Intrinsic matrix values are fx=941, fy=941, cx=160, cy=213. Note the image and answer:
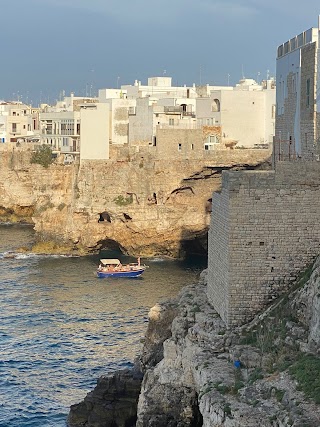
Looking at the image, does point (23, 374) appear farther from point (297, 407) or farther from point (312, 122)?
point (297, 407)

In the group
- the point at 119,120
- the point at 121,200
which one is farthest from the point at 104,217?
the point at 119,120

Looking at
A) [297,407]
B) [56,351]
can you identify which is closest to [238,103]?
[56,351]

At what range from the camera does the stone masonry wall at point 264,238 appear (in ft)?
76.2

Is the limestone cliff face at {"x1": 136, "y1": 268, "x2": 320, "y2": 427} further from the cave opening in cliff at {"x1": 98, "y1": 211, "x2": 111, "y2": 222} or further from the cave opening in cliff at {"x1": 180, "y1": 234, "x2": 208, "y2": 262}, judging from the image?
the cave opening in cliff at {"x1": 98, "y1": 211, "x2": 111, "y2": 222}

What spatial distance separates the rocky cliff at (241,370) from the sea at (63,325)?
466 cm

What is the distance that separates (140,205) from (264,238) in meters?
36.7

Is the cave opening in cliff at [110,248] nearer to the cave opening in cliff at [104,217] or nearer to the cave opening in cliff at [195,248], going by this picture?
the cave opening in cliff at [104,217]

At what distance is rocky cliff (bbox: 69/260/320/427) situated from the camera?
18453mm

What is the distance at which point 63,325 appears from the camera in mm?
41688

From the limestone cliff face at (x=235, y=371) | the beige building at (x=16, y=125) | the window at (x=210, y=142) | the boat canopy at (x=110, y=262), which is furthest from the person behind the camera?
the beige building at (x=16, y=125)

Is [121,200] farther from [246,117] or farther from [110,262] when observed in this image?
[246,117]

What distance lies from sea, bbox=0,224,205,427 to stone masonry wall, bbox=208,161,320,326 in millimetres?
9487

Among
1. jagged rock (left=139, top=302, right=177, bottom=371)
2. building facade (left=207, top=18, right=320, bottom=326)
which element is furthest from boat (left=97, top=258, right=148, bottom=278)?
building facade (left=207, top=18, right=320, bottom=326)

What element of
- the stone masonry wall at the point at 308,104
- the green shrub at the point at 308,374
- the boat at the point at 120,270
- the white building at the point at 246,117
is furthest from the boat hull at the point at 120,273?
the green shrub at the point at 308,374
